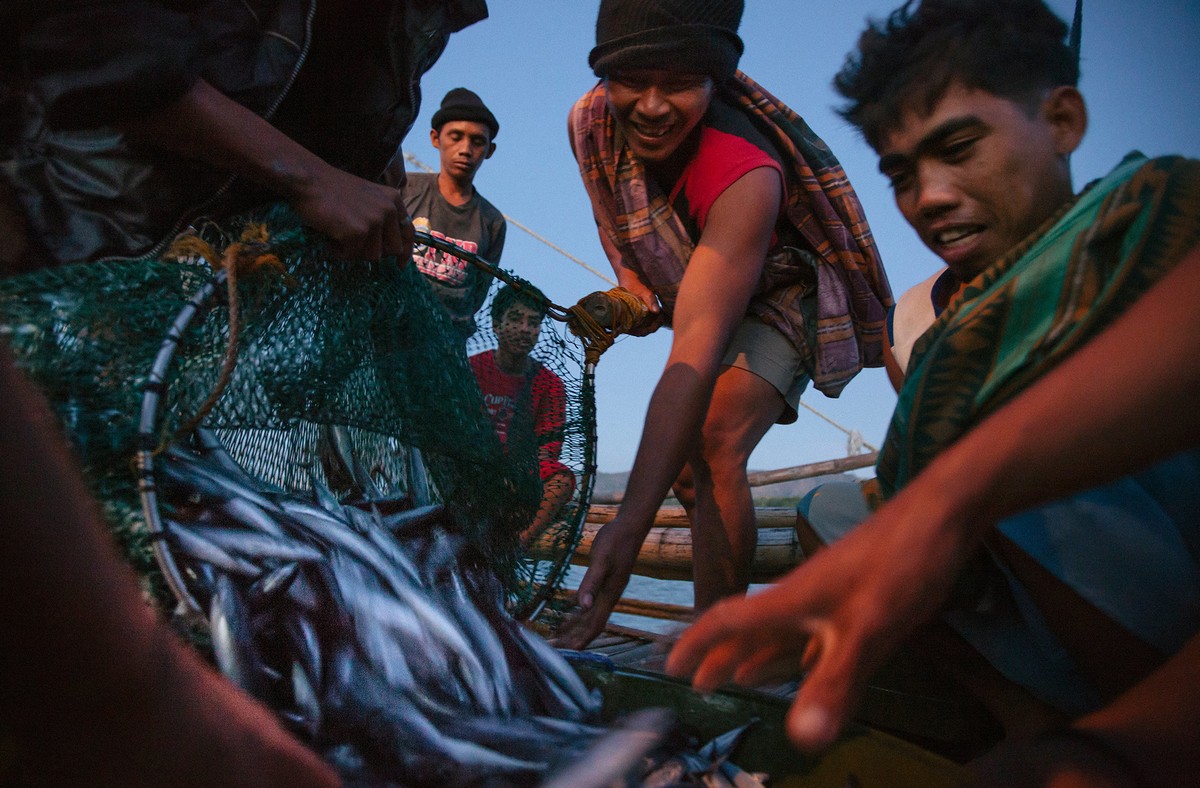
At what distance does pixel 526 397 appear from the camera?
2676mm

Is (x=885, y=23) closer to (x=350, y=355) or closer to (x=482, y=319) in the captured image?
(x=482, y=319)

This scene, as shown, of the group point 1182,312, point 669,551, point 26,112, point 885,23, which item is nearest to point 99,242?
point 26,112

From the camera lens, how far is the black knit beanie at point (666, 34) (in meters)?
2.39

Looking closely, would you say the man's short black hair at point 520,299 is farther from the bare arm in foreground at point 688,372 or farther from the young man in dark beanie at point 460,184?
the young man in dark beanie at point 460,184

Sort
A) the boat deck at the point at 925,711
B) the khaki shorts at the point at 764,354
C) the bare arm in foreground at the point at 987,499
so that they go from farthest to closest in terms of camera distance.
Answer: the khaki shorts at the point at 764,354 < the boat deck at the point at 925,711 < the bare arm in foreground at the point at 987,499

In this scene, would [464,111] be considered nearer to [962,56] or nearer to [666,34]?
[666,34]

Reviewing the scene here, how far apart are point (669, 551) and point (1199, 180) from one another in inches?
139

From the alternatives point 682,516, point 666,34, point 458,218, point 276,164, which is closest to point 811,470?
point 682,516

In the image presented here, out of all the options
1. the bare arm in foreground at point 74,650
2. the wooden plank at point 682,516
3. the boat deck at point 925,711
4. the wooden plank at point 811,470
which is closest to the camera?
the bare arm in foreground at point 74,650

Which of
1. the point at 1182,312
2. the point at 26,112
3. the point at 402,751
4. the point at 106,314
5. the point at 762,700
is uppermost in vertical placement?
the point at 26,112

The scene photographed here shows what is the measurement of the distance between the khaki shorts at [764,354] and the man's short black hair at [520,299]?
0.67 m

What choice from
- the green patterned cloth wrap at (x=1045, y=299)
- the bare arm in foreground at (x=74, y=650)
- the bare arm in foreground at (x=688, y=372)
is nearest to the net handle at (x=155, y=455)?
the bare arm in foreground at (x=74, y=650)

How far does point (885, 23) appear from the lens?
205cm

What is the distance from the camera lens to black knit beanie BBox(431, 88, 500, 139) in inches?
225
